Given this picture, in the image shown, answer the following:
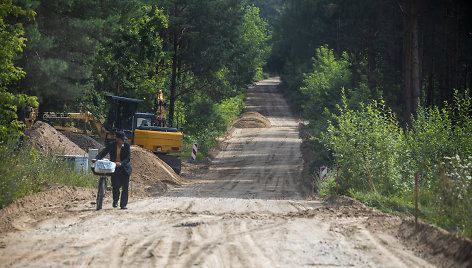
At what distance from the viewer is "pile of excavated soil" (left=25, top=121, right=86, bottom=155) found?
25.4 meters

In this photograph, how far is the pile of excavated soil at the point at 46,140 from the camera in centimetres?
2544

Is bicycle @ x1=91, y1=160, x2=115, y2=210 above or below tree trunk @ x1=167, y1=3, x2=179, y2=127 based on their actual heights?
below

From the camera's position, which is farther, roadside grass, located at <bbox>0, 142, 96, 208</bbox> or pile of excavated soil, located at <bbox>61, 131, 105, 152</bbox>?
pile of excavated soil, located at <bbox>61, 131, 105, 152</bbox>

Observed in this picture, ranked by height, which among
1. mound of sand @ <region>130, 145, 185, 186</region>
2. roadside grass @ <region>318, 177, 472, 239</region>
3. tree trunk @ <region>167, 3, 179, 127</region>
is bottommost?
mound of sand @ <region>130, 145, 185, 186</region>

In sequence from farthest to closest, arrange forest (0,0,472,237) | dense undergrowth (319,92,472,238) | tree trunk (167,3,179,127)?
tree trunk (167,3,179,127) → dense undergrowth (319,92,472,238) → forest (0,0,472,237)

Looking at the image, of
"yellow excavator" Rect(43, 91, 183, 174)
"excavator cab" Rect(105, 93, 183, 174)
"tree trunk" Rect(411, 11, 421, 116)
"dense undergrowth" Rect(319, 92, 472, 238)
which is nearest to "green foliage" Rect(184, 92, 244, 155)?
"yellow excavator" Rect(43, 91, 183, 174)

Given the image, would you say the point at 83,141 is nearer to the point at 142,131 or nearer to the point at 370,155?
the point at 142,131

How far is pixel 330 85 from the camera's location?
151 ft

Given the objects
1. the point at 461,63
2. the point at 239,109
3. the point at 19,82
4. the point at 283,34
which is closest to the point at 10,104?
the point at 19,82

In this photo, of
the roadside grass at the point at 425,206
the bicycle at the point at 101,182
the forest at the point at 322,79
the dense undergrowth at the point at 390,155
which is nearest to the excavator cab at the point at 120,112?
the forest at the point at 322,79

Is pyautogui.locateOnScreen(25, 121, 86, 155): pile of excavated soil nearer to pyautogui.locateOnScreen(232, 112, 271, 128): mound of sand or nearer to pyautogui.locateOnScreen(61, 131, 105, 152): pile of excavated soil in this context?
pyautogui.locateOnScreen(61, 131, 105, 152): pile of excavated soil

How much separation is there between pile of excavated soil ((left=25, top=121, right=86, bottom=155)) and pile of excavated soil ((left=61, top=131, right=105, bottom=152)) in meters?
3.45

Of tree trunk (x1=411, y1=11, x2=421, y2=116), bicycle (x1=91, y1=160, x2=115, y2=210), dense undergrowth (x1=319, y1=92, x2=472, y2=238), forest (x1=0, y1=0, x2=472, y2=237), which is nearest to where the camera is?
bicycle (x1=91, y1=160, x2=115, y2=210)

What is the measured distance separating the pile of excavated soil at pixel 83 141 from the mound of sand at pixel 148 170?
2943 millimetres
